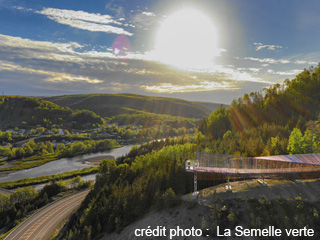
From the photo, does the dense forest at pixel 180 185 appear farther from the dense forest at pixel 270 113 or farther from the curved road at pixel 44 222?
the curved road at pixel 44 222

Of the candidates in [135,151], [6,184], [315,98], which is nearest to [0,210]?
[6,184]

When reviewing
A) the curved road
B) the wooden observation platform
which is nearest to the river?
the curved road

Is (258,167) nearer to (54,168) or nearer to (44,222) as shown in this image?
(44,222)

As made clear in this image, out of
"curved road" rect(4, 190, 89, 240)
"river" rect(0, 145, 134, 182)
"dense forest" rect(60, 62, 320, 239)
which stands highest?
"dense forest" rect(60, 62, 320, 239)

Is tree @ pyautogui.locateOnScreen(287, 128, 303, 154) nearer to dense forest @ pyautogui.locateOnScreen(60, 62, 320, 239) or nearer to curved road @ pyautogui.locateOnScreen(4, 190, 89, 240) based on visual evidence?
dense forest @ pyautogui.locateOnScreen(60, 62, 320, 239)

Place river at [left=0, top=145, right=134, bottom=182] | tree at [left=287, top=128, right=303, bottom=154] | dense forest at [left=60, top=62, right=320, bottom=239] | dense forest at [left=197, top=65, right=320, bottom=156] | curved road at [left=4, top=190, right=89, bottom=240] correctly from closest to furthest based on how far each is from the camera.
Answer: dense forest at [left=60, top=62, right=320, bottom=239] → tree at [left=287, top=128, right=303, bottom=154] → curved road at [left=4, top=190, right=89, bottom=240] → dense forest at [left=197, top=65, right=320, bottom=156] → river at [left=0, top=145, right=134, bottom=182]

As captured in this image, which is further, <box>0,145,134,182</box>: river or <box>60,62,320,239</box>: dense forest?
<box>0,145,134,182</box>: river

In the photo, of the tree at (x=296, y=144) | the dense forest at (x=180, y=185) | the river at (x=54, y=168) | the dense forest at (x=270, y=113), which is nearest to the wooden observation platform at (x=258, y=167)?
the dense forest at (x=180, y=185)

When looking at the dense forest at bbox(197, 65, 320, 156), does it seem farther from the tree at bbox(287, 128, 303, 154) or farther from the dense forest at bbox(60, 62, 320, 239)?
the tree at bbox(287, 128, 303, 154)

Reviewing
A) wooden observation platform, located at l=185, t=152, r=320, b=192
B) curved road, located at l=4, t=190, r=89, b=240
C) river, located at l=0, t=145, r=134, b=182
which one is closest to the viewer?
wooden observation platform, located at l=185, t=152, r=320, b=192

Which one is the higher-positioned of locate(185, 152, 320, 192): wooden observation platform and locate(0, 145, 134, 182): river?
locate(185, 152, 320, 192): wooden observation platform
